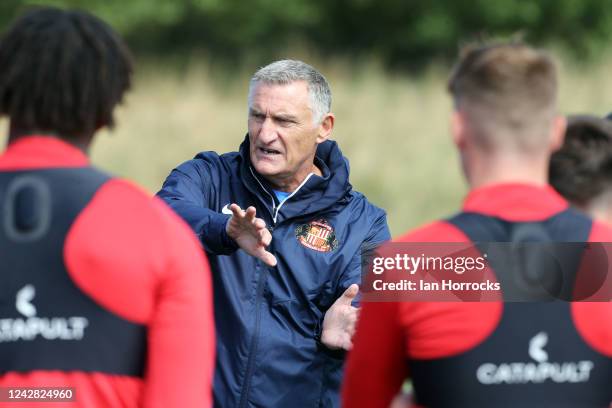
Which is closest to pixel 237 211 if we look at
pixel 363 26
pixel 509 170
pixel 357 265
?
pixel 357 265

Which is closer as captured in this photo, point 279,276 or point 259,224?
point 259,224

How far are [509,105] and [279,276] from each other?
6.39ft

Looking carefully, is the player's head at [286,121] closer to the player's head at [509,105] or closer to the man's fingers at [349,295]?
the man's fingers at [349,295]

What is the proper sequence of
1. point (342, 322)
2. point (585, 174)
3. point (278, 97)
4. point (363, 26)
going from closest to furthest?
point (585, 174)
point (342, 322)
point (278, 97)
point (363, 26)

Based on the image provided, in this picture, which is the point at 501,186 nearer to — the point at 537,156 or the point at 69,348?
the point at 537,156

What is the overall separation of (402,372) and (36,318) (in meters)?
0.87

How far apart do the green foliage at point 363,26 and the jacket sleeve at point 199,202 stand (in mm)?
17287

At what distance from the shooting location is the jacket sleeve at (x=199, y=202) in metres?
4.29

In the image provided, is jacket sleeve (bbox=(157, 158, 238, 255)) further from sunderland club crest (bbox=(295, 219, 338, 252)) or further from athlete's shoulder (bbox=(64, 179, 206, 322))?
athlete's shoulder (bbox=(64, 179, 206, 322))

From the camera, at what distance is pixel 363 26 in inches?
970

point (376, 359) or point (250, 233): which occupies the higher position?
point (250, 233)

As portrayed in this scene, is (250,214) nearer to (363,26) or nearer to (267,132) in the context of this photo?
(267,132)

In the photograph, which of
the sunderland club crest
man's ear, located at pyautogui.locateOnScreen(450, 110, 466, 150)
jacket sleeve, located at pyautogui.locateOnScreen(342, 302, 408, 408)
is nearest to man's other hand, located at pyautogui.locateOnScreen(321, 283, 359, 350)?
the sunderland club crest

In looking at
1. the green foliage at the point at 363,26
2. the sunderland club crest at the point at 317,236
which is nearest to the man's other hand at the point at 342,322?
the sunderland club crest at the point at 317,236
